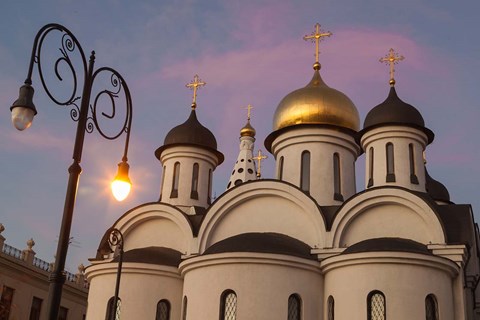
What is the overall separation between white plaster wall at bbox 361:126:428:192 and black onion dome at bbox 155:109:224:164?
5.45 metres

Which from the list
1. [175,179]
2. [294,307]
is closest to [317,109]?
[175,179]

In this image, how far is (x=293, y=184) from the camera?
19.4 m

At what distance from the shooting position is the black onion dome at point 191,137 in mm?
22361

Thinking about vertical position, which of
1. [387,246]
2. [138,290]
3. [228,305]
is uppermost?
[387,246]

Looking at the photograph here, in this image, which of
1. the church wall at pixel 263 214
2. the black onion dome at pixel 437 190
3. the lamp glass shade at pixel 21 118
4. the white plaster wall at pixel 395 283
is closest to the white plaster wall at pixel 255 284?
the white plaster wall at pixel 395 283

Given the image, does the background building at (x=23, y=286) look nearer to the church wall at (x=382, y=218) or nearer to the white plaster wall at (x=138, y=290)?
the white plaster wall at (x=138, y=290)

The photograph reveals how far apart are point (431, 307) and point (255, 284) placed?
4074 mm

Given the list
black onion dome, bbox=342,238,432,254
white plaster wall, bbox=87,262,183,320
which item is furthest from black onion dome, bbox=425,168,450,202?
white plaster wall, bbox=87,262,183,320

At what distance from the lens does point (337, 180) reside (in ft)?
66.8

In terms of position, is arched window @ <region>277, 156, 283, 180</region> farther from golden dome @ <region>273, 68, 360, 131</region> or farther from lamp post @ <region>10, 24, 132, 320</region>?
lamp post @ <region>10, 24, 132, 320</region>

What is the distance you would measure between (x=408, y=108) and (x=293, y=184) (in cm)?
420

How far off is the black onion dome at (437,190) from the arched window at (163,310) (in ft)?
40.9

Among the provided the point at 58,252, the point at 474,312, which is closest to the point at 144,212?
the point at 474,312

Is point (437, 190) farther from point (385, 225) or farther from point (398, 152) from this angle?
point (385, 225)
